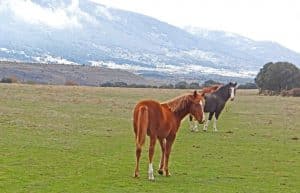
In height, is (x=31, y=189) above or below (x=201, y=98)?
below

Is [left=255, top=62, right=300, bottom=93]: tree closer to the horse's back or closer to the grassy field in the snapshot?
the grassy field

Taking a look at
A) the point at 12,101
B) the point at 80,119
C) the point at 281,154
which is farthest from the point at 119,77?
the point at 281,154

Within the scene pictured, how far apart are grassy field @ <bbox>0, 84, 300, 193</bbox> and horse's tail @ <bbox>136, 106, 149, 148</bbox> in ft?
3.26

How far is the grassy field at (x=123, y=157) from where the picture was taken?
15.0 meters

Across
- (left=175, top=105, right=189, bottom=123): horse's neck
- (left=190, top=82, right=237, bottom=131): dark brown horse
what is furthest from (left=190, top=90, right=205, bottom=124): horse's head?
(left=190, top=82, right=237, bottom=131): dark brown horse

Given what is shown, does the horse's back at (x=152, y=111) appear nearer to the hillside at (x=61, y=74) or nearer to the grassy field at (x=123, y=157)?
the grassy field at (x=123, y=157)

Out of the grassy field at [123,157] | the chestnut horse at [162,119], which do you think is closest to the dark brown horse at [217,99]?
the grassy field at [123,157]

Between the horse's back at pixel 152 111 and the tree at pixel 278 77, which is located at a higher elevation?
the tree at pixel 278 77

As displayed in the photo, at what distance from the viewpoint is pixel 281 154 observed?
22.4 metres

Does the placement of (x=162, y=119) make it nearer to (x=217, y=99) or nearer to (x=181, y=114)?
(x=181, y=114)

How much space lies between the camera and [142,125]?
1538cm

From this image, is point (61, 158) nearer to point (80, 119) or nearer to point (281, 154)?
point (281, 154)

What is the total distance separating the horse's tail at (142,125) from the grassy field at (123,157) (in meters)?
0.99

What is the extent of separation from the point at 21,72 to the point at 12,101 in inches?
4101
